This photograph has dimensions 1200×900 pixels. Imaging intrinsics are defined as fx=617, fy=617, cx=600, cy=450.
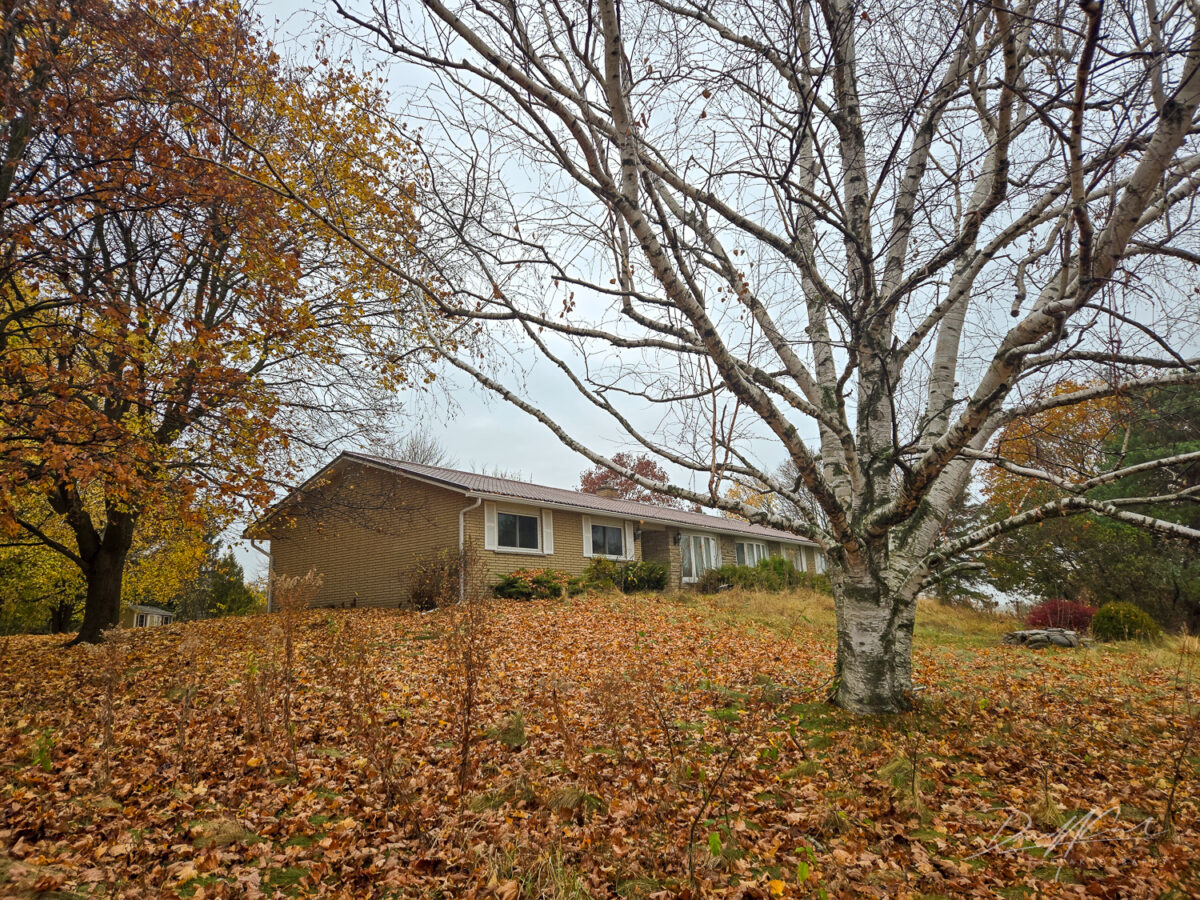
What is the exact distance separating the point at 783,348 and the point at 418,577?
41.7 feet

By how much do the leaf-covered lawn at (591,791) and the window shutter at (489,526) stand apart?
29.7 feet

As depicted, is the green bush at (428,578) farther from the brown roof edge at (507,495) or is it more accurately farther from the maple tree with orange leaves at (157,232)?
the maple tree with orange leaves at (157,232)

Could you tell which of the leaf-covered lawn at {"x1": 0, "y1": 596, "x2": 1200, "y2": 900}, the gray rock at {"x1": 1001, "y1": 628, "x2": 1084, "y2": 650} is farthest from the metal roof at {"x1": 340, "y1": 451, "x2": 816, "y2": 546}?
the leaf-covered lawn at {"x1": 0, "y1": 596, "x2": 1200, "y2": 900}

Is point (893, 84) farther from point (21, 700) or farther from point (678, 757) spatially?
point (21, 700)

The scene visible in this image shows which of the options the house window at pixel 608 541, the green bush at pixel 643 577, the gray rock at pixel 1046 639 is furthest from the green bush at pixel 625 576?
the gray rock at pixel 1046 639

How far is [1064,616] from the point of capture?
1446 cm

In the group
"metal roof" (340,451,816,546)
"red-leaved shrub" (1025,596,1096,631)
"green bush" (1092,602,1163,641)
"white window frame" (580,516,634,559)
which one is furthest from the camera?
"white window frame" (580,516,634,559)

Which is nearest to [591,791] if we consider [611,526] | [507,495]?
[507,495]

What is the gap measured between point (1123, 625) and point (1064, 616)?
6.95 ft

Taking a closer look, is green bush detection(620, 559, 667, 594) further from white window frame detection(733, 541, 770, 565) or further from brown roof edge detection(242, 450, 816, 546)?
white window frame detection(733, 541, 770, 565)

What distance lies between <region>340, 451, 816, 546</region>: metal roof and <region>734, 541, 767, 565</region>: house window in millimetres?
526

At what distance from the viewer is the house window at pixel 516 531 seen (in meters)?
17.4

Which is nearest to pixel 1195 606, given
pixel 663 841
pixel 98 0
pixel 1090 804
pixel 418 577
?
pixel 1090 804

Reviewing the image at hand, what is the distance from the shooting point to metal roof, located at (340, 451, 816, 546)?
671 inches
